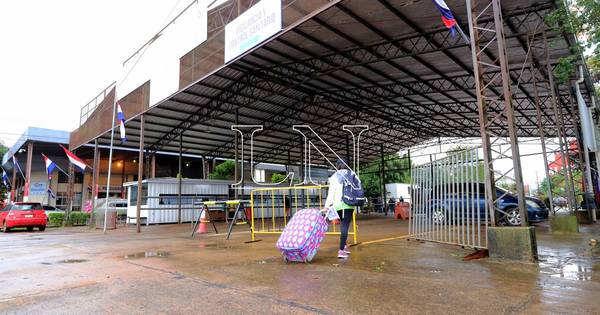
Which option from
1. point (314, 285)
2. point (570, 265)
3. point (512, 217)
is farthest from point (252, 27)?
point (570, 265)

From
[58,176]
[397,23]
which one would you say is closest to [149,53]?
[397,23]

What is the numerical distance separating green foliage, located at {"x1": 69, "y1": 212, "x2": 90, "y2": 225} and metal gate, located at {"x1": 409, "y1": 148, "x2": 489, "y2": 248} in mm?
22829

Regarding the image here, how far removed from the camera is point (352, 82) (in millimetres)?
18703

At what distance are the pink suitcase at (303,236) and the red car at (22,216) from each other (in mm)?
17734

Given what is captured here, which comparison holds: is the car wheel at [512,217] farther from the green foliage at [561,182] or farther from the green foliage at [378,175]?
the green foliage at [378,175]

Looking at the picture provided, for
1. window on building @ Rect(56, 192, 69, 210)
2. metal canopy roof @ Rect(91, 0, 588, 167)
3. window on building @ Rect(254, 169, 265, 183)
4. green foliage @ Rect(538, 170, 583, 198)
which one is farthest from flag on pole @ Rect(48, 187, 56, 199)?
green foliage @ Rect(538, 170, 583, 198)

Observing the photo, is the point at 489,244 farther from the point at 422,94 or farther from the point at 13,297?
the point at 422,94

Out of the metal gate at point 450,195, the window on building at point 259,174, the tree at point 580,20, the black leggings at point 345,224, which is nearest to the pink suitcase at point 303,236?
the black leggings at point 345,224

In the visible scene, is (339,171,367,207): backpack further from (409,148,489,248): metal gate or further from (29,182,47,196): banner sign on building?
(29,182,47,196): banner sign on building

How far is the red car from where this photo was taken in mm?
17250

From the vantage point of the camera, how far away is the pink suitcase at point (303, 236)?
543 centimetres

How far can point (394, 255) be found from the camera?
614 cm

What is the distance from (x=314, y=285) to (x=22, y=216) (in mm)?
19222

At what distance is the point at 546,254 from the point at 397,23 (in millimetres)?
9247
